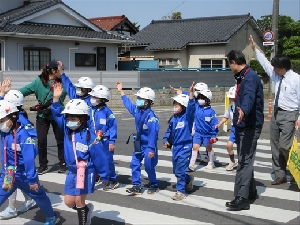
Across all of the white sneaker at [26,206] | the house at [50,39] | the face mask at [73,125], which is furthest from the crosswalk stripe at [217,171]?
the house at [50,39]

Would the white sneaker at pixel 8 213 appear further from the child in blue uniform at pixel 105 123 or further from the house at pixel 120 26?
the house at pixel 120 26

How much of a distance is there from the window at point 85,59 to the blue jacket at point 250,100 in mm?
21261

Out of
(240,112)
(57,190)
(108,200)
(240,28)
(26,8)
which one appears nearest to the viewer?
(240,112)

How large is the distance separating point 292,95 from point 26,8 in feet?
70.8

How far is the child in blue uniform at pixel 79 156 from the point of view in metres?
5.09

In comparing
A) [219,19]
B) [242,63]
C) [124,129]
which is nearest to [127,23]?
[219,19]

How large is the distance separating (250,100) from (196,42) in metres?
26.6

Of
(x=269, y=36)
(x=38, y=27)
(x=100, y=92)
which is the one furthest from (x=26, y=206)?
(x=38, y=27)

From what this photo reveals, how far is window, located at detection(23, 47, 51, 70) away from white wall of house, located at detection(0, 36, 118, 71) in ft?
0.76

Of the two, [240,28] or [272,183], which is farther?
[240,28]

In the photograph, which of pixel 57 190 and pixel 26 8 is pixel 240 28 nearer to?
pixel 26 8

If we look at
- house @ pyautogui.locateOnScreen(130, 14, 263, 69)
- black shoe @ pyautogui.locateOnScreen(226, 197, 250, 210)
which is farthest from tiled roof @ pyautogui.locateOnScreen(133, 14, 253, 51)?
black shoe @ pyautogui.locateOnScreen(226, 197, 250, 210)

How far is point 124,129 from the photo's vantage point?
50.4ft

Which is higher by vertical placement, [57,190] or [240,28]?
[240,28]
